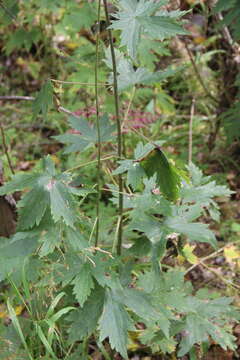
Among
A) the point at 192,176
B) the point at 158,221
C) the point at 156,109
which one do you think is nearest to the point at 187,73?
the point at 156,109

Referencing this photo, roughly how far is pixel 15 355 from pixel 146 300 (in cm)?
60

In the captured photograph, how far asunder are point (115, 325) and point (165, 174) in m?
0.63

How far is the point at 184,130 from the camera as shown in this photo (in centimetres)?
416

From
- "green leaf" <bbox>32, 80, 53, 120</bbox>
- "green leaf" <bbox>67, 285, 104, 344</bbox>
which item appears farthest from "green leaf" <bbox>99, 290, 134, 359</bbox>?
"green leaf" <bbox>32, 80, 53, 120</bbox>

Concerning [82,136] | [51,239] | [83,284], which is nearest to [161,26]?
[82,136]

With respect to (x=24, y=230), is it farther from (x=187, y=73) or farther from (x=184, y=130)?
(x=187, y=73)

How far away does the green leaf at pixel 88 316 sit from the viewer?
6.49 feet

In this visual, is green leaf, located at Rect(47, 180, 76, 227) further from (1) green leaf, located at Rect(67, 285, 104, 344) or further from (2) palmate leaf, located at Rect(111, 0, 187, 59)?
(2) palmate leaf, located at Rect(111, 0, 187, 59)

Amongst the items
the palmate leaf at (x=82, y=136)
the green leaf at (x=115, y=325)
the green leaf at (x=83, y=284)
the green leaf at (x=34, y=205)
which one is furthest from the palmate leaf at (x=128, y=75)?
the green leaf at (x=115, y=325)

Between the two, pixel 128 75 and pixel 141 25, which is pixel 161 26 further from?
pixel 128 75

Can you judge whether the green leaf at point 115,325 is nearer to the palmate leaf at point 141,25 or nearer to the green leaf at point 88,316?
the green leaf at point 88,316

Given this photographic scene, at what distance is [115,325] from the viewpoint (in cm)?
189

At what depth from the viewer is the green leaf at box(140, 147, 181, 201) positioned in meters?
1.68

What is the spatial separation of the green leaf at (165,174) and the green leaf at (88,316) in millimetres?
551
